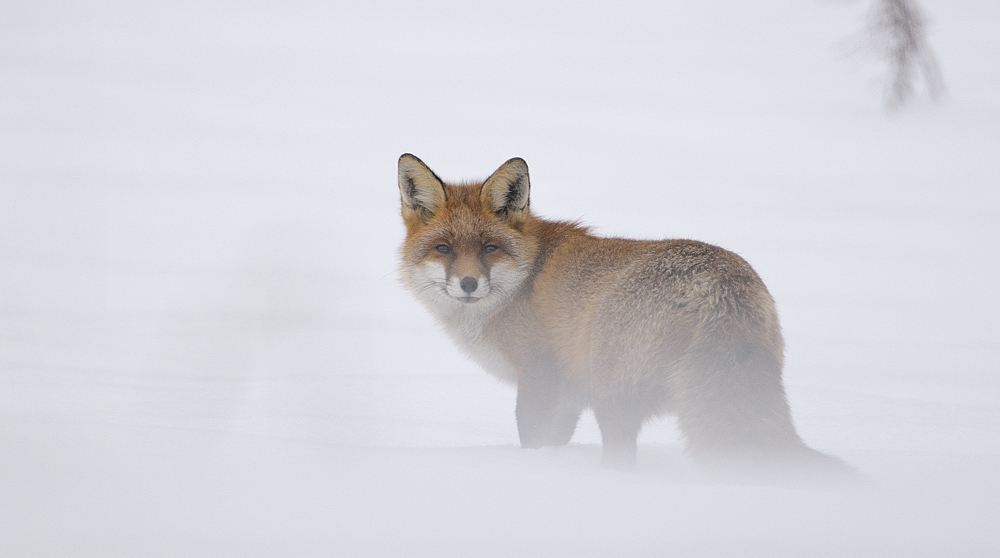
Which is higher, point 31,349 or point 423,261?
point 423,261

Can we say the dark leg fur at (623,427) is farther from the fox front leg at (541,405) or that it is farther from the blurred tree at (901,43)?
the blurred tree at (901,43)

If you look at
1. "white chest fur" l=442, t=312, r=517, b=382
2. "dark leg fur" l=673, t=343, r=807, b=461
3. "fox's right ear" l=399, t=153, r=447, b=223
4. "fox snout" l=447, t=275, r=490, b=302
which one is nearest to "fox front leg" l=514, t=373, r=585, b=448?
"white chest fur" l=442, t=312, r=517, b=382

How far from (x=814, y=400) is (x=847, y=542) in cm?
289

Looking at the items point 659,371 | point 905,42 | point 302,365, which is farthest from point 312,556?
point 905,42

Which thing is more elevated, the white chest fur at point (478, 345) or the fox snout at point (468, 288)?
the fox snout at point (468, 288)

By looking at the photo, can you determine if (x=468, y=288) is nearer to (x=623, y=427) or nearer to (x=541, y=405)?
(x=541, y=405)

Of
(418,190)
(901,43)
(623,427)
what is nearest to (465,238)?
(418,190)

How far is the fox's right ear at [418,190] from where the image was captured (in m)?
3.86

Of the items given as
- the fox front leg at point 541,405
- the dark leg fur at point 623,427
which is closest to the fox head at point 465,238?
the fox front leg at point 541,405

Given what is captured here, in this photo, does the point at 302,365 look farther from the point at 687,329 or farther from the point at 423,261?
the point at 687,329

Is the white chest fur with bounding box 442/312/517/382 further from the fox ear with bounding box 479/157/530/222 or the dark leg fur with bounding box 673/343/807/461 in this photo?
the dark leg fur with bounding box 673/343/807/461

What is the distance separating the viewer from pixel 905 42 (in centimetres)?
772

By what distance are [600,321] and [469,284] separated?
25.5 inches

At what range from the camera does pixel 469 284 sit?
11.5 ft
